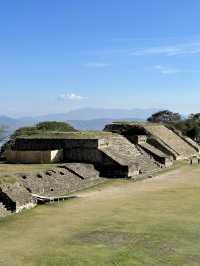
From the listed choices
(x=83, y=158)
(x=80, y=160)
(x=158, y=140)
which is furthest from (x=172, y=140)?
(x=80, y=160)

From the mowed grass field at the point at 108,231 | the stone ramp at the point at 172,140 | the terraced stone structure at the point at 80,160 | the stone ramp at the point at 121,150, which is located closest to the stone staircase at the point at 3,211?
the mowed grass field at the point at 108,231

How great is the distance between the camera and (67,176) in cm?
3425

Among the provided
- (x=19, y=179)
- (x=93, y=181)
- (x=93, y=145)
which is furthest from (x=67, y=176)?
(x=93, y=145)

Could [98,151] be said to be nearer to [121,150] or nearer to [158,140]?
[121,150]

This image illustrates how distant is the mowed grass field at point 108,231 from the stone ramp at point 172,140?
2469 centimetres

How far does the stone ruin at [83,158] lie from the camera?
29.3m

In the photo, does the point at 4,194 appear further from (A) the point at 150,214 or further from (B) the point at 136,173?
(B) the point at 136,173

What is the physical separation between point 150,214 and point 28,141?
21419 millimetres

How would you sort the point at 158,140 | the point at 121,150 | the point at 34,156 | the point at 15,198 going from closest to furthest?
1. the point at 15,198
2. the point at 34,156
3. the point at 121,150
4. the point at 158,140

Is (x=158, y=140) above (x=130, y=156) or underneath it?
above

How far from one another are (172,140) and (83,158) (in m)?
20.1

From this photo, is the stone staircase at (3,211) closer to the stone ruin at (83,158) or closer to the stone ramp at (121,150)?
the stone ruin at (83,158)

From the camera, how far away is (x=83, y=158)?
138 ft

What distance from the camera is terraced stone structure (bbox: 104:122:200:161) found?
168 feet
